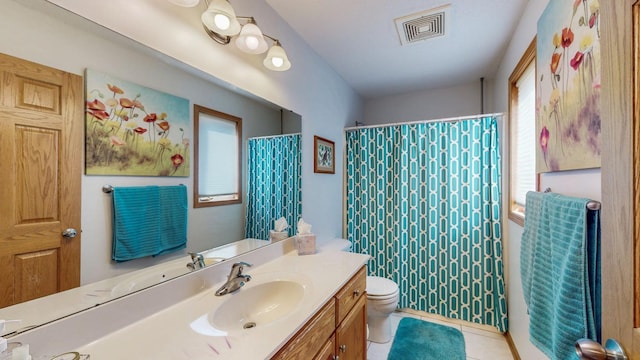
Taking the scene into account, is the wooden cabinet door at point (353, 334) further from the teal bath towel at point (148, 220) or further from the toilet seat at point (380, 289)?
the teal bath towel at point (148, 220)

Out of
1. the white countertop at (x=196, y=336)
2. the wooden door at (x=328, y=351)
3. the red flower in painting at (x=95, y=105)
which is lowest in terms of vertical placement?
the wooden door at (x=328, y=351)

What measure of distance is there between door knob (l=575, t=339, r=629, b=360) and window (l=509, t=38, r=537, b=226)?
1.28 metres

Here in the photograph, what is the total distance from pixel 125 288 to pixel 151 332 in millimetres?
185

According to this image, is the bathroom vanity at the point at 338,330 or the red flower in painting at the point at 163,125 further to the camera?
the red flower in painting at the point at 163,125

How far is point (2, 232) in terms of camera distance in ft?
2.12

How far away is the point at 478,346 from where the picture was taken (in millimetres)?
1979

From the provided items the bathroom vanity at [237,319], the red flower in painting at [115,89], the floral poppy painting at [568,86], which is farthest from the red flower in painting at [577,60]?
the red flower in painting at [115,89]

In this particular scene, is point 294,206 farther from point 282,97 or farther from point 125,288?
point 125,288

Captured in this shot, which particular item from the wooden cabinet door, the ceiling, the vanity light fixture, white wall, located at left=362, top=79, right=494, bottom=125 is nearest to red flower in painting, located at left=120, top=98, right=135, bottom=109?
the vanity light fixture

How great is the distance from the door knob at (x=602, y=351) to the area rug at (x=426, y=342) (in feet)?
5.38

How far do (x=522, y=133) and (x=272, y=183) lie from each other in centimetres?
178

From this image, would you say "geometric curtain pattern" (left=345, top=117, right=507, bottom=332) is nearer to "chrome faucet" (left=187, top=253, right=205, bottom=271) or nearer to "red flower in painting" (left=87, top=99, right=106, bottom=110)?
"chrome faucet" (left=187, top=253, right=205, bottom=271)

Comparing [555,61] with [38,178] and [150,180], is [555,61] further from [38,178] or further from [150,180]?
[38,178]

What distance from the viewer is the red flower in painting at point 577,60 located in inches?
35.5
